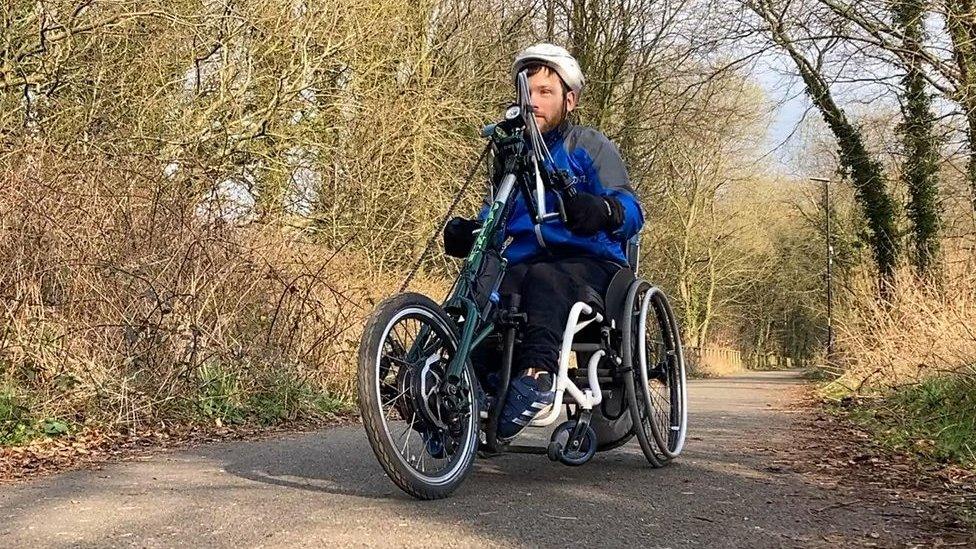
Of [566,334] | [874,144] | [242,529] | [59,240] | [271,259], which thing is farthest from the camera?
[874,144]

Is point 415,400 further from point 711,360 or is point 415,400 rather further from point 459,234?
point 711,360

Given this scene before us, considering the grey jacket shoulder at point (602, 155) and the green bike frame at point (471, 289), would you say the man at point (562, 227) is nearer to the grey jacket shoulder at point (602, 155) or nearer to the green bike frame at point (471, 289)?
the grey jacket shoulder at point (602, 155)

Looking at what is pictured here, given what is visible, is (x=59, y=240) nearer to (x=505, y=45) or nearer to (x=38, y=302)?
(x=38, y=302)

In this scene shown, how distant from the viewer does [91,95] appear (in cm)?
956

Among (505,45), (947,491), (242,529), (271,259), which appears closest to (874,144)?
(505,45)

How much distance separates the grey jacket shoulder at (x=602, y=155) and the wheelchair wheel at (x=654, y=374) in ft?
1.55

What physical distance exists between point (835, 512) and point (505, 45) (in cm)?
1494

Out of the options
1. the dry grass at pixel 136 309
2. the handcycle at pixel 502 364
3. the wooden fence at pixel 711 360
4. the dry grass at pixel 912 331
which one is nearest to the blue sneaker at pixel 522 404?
the handcycle at pixel 502 364

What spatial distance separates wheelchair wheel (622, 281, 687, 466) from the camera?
3.97 m

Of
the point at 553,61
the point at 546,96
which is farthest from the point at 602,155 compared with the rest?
the point at 553,61

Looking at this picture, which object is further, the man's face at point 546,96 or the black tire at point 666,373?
the black tire at point 666,373

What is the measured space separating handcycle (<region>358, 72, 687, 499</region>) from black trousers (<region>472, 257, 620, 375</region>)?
41mm

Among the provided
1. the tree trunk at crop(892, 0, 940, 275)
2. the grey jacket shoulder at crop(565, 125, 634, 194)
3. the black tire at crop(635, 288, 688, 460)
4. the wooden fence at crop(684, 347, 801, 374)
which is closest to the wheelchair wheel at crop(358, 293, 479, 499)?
the grey jacket shoulder at crop(565, 125, 634, 194)

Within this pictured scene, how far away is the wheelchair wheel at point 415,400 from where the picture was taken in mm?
3000
